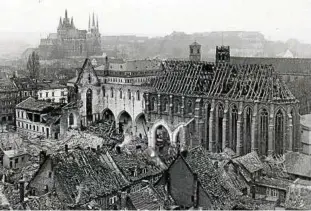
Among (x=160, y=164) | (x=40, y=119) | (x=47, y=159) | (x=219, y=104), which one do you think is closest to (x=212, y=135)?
(x=219, y=104)

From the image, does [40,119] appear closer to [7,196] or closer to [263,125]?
[263,125]

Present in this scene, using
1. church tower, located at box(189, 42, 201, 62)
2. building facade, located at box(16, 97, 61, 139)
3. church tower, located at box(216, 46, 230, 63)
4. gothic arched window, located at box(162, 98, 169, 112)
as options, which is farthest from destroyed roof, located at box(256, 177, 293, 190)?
church tower, located at box(189, 42, 201, 62)

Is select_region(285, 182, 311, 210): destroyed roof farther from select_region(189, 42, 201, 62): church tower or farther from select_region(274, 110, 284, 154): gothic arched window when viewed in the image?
select_region(189, 42, 201, 62): church tower

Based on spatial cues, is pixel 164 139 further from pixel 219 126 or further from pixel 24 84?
pixel 24 84

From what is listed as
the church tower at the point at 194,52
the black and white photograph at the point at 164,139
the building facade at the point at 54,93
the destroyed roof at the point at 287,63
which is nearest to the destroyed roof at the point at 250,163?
the black and white photograph at the point at 164,139

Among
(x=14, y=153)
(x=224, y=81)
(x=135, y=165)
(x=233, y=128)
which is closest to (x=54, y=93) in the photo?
(x=224, y=81)
